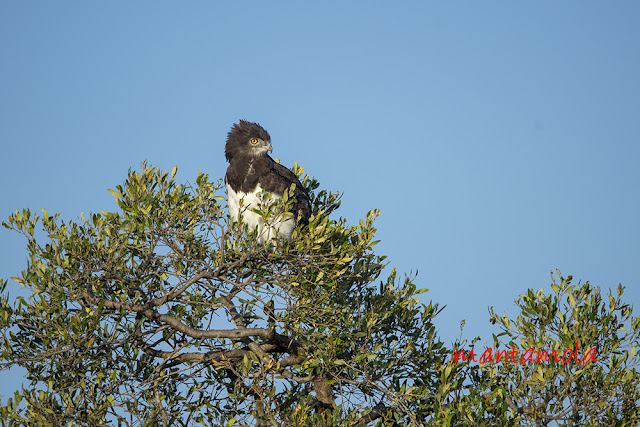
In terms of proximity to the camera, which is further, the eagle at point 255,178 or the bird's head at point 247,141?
the bird's head at point 247,141

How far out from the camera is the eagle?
11094mm

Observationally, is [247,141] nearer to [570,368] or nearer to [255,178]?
[255,178]

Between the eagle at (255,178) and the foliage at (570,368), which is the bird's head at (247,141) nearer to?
the eagle at (255,178)

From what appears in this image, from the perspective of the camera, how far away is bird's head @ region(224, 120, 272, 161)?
39.1 feet

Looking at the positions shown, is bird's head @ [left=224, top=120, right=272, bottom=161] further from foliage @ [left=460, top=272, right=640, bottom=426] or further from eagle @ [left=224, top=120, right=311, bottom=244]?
foliage @ [left=460, top=272, right=640, bottom=426]

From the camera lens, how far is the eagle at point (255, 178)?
11.1 meters

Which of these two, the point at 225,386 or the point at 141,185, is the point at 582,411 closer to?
the point at 225,386

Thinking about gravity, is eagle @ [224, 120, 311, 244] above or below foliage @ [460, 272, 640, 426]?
above

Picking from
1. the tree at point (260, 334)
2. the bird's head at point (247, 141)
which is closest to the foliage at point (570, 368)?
the tree at point (260, 334)

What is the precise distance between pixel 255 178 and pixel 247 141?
1.13 metres

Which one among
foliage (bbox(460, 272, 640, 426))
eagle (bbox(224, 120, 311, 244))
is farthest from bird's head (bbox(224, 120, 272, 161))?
foliage (bbox(460, 272, 640, 426))

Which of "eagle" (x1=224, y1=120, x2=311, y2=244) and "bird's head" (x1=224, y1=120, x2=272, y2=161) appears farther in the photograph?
"bird's head" (x1=224, y1=120, x2=272, y2=161)

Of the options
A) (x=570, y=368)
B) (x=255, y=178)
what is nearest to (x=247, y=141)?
(x=255, y=178)

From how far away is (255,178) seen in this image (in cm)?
1127
